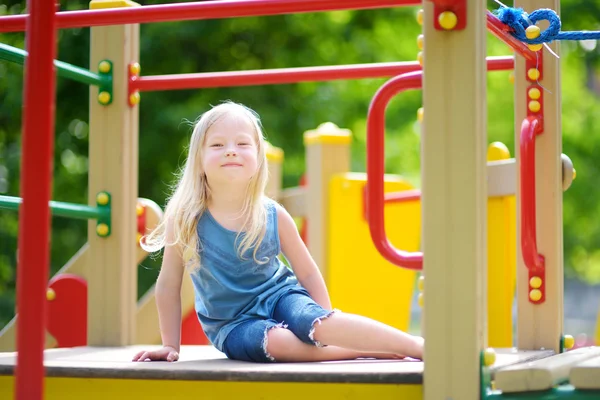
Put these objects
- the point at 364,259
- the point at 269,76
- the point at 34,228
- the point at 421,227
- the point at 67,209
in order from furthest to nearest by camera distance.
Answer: the point at 364,259
the point at 269,76
the point at 67,209
the point at 421,227
the point at 34,228

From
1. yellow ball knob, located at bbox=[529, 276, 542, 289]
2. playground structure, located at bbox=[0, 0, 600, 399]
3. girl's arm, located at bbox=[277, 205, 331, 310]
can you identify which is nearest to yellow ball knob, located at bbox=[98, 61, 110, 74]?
playground structure, located at bbox=[0, 0, 600, 399]

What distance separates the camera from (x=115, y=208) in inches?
122

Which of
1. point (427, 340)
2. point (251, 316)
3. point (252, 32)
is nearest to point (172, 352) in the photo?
point (251, 316)

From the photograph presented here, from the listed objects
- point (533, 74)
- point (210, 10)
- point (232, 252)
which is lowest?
point (232, 252)

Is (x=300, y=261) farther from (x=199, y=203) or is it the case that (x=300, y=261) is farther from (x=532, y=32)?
(x=532, y=32)

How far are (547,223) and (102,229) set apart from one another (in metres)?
1.46

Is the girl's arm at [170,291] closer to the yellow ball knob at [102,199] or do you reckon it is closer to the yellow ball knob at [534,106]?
the yellow ball knob at [102,199]

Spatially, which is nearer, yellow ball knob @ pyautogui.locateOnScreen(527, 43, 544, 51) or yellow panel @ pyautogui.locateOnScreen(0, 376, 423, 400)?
yellow panel @ pyautogui.locateOnScreen(0, 376, 423, 400)

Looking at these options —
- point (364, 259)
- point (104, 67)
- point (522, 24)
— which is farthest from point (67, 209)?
point (364, 259)

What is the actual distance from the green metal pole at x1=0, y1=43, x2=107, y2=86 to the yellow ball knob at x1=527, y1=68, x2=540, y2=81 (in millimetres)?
1408

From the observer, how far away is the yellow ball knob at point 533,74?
2.72 m

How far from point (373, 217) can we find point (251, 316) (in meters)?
0.45

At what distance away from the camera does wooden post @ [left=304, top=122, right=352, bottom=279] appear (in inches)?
200

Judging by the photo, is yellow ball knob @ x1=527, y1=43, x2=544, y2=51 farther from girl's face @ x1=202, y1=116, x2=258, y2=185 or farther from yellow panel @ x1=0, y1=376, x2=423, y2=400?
yellow panel @ x1=0, y1=376, x2=423, y2=400
